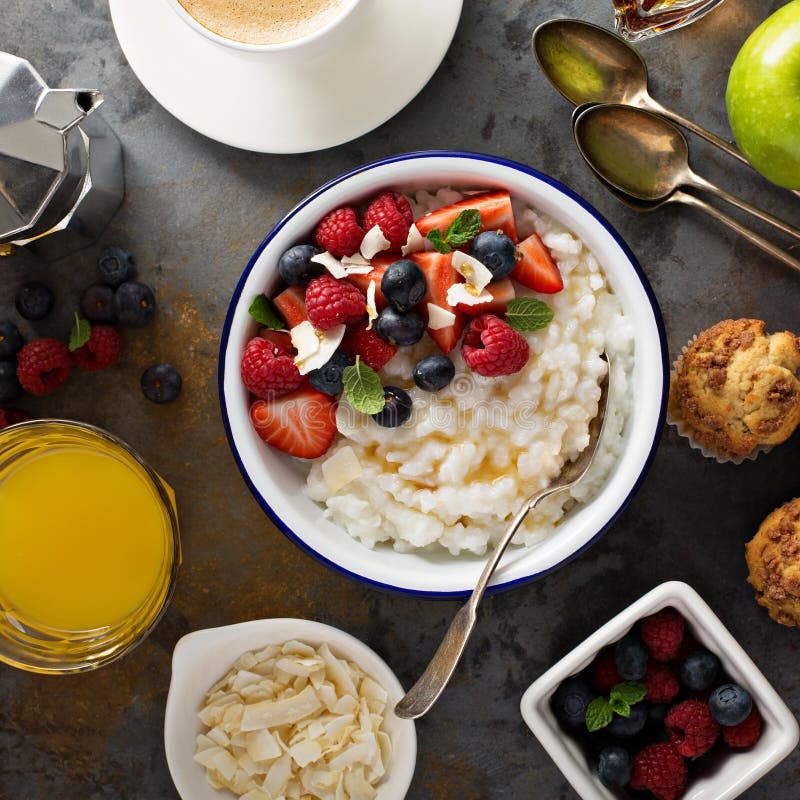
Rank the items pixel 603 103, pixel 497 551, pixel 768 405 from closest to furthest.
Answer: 1. pixel 497 551
2. pixel 768 405
3. pixel 603 103

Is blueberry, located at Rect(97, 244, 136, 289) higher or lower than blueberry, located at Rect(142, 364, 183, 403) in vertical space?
higher

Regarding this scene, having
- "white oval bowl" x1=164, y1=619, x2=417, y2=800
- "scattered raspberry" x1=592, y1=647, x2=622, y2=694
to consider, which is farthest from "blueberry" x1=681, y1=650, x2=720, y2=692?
"white oval bowl" x1=164, y1=619, x2=417, y2=800

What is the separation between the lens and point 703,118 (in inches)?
75.7

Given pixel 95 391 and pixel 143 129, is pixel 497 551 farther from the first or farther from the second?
pixel 143 129

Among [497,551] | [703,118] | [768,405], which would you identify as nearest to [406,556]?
[497,551]

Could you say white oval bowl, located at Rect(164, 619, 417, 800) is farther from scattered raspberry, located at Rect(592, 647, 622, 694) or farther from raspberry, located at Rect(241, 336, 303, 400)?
Answer: raspberry, located at Rect(241, 336, 303, 400)

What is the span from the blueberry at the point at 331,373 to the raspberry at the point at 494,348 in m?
0.23

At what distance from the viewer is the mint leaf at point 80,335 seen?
1.92 metres

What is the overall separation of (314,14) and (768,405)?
1.20 metres

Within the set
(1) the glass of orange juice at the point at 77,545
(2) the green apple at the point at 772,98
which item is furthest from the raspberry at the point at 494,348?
(1) the glass of orange juice at the point at 77,545

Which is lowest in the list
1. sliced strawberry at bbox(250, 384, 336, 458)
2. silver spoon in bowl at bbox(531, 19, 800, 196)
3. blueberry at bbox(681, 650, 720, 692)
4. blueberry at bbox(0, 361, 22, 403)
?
blueberry at bbox(0, 361, 22, 403)

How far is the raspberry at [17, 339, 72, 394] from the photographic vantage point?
188 cm

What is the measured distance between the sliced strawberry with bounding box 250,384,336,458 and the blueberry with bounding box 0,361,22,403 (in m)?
0.62

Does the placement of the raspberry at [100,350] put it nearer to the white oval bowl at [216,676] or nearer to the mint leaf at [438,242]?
the white oval bowl at [216,676]
